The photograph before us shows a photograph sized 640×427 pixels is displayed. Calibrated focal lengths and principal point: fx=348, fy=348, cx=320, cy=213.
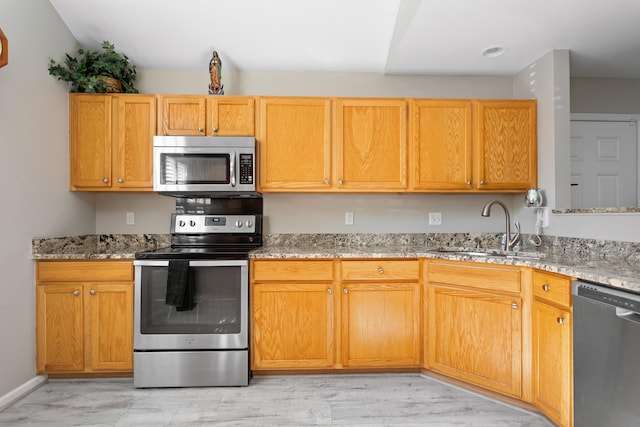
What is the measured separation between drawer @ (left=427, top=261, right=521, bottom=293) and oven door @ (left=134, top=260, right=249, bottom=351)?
1.29 m

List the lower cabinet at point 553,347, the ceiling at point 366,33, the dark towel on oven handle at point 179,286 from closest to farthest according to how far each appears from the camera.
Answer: the lower cabinet at point 553,347, the ceiling at point 366,33, the dark towel on oven handle at point 179,286

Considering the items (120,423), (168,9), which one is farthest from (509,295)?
(168,9)

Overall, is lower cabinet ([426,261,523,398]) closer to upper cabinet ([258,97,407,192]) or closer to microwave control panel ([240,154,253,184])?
upper cabinet ([258,97,407,192])

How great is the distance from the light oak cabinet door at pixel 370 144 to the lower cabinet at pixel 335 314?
67 cm

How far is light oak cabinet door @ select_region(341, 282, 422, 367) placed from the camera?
7.93 ft

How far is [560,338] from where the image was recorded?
68.5 inches

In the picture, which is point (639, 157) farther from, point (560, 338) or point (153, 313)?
point (153, 313)

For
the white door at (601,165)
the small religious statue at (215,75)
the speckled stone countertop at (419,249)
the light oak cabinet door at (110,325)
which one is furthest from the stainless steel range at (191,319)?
the white door at (601,165)

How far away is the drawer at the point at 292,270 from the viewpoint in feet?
7.86

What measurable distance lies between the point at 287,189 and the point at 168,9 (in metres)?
1.57

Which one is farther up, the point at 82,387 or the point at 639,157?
the point at 639,157

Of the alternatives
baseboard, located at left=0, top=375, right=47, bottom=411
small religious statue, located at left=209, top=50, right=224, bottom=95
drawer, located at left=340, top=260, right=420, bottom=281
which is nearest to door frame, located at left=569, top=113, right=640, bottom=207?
drawer, located at left=340, top=260, right=420, bottom=281

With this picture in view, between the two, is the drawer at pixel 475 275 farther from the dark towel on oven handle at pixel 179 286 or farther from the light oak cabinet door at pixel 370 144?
the dark towel on oven handle at pixel 179 286

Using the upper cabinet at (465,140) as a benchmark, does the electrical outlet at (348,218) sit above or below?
below
